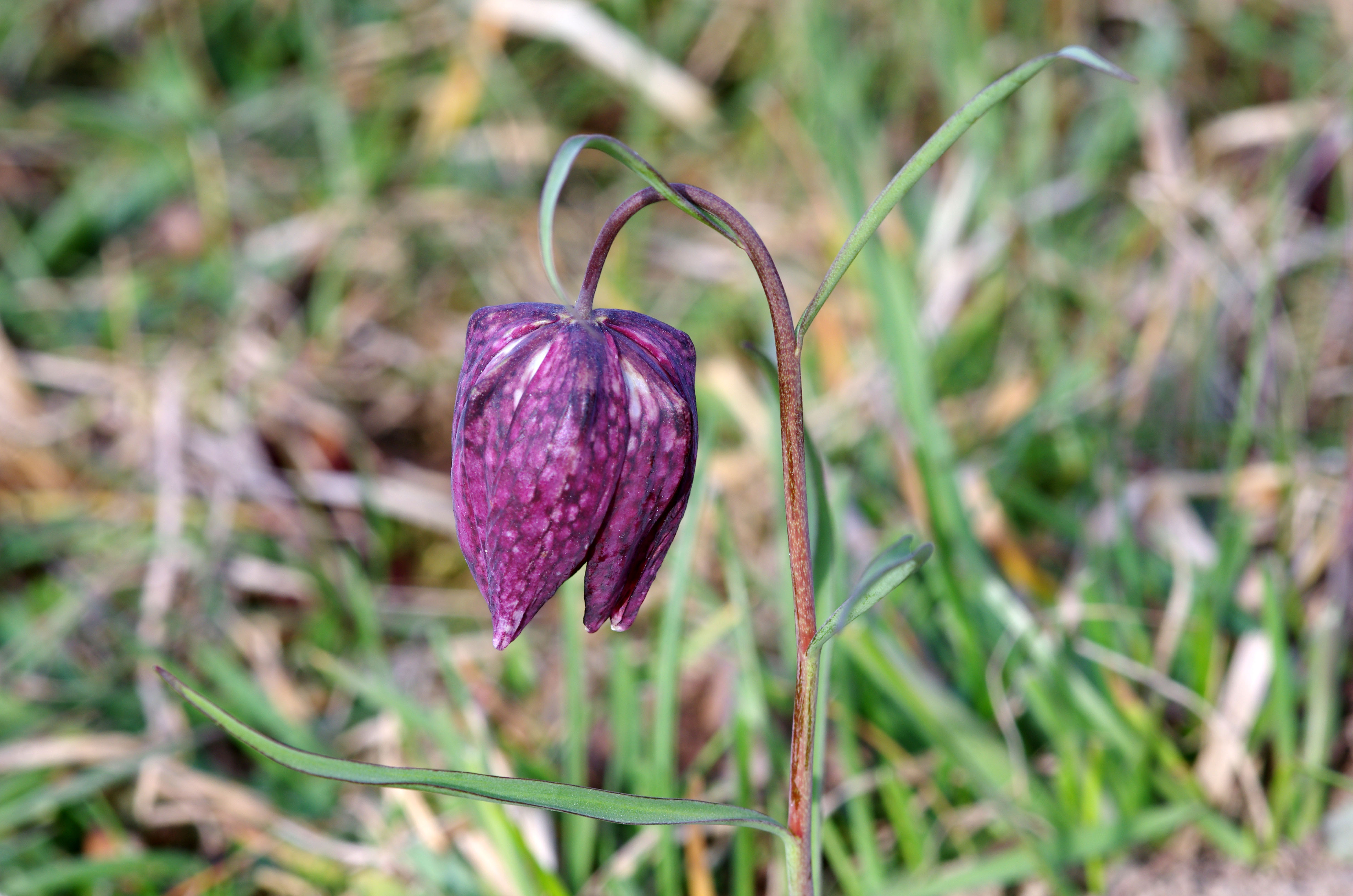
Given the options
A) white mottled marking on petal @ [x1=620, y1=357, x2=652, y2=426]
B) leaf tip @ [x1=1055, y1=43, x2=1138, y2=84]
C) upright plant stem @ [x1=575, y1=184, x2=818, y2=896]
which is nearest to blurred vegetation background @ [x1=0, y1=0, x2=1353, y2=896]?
upright plant stem @ [x1=575, y1=184, x2=818, y2=896]

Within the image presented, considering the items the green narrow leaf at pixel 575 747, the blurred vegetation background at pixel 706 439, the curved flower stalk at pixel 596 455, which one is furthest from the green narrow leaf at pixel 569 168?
the green narrow leaf at pixel 575 747

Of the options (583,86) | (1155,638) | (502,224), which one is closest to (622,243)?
(502,224)

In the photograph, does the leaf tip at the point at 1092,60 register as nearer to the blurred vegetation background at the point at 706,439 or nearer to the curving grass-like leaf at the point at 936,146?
the curving grass-like leaf at the point at 936,146

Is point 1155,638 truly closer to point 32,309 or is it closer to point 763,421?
point 763,421

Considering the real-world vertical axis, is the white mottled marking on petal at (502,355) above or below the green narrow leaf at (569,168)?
below

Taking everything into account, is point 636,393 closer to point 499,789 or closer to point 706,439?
point 499,789

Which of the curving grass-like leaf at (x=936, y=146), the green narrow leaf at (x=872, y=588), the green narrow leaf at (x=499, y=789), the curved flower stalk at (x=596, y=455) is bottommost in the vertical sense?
the green narrow leaf at (x=499, y=789)

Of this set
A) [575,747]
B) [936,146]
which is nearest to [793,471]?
[936,146]
